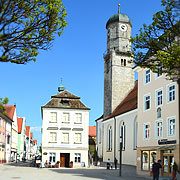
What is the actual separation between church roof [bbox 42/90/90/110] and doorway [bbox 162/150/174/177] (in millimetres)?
19965

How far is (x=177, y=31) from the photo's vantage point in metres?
14.5

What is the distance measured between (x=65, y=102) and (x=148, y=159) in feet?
60.8

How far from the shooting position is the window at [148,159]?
2808cm

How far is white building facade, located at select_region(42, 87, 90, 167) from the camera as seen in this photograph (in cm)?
4294

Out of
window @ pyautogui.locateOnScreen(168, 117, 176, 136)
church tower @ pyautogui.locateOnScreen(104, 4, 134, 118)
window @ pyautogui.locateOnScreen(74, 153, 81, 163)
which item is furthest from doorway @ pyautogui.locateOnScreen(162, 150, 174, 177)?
church tower @ pyautogui.locateOnScreen(104, 4, 134, 118)

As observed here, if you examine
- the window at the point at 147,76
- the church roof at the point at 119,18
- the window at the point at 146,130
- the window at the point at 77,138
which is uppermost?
the church roof at the point at 119,18

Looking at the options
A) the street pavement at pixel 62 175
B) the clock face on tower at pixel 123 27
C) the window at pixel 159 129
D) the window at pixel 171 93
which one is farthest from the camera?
the clock face on tower at pixel 123 27

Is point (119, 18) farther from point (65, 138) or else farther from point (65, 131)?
point (65, 138)

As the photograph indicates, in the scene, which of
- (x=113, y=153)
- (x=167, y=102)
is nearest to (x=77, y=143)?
(x=113, y=153)

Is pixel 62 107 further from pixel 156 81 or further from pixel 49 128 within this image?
pixel 156 81

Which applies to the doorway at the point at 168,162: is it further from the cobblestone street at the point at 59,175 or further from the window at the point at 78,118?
the window at the point at 78,118

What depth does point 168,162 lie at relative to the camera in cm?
2556

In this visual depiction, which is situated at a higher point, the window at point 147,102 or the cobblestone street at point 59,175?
the window at point 147,102

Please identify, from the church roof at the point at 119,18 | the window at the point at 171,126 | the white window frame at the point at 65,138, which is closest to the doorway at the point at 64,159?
the white window frame at the point at 65,138
